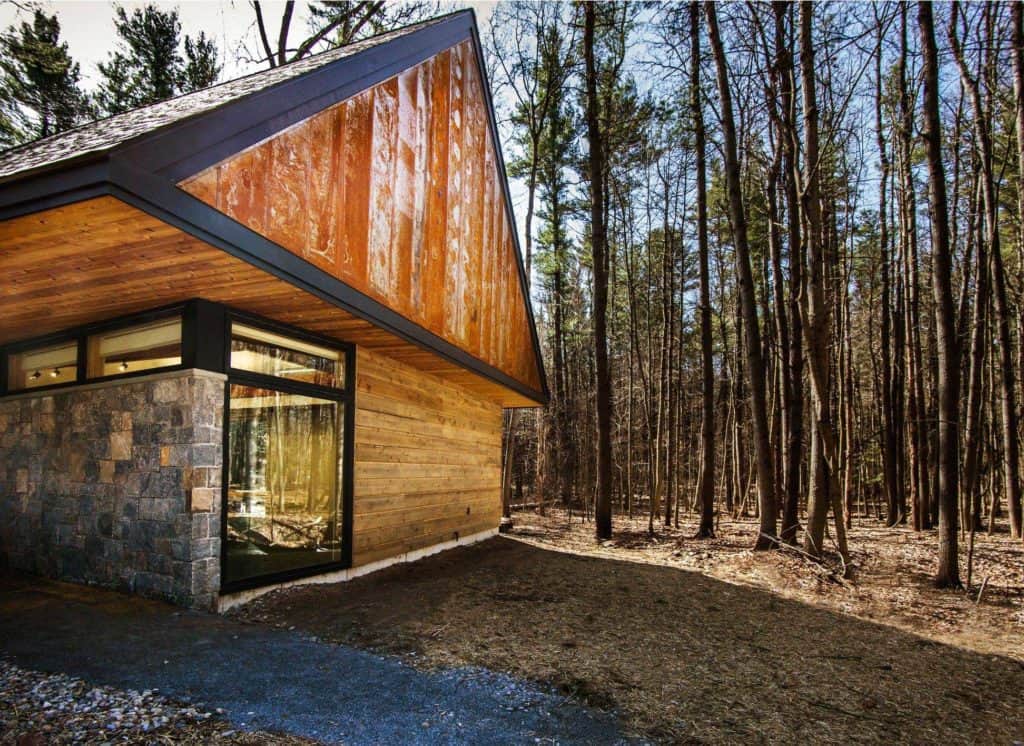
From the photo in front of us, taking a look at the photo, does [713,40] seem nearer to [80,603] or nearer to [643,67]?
[643,67]

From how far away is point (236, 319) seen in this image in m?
4.50

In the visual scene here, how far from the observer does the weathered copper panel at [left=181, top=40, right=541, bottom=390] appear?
3.67m

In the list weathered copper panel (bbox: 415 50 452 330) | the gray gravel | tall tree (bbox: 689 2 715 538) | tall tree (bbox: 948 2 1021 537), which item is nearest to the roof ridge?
weathered copper panel (bbox: 415 50 452 330)

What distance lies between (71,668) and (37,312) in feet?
9.75

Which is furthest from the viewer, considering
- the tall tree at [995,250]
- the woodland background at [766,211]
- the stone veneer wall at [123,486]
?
the tall tree at [995,250]

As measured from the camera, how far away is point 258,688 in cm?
296

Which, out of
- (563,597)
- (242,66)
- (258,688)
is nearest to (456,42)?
(563,597)

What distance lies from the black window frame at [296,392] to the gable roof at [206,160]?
0.84 m

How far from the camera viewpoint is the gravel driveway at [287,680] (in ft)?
Answer: 8.69

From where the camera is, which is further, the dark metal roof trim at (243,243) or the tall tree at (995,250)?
the tall tree at (995,250)

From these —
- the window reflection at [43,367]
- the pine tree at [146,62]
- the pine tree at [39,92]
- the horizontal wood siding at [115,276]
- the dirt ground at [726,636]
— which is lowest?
the dirt ground at [726,636]

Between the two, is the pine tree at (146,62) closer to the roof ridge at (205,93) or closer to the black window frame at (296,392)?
the roof ridge at (205,93)

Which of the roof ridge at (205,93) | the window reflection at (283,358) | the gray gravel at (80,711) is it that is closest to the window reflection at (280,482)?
the window reflection at (283,358)

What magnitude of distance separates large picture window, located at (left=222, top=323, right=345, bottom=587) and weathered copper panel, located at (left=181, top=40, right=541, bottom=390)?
1.04 m
